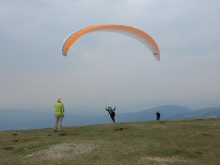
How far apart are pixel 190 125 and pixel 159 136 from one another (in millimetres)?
5726

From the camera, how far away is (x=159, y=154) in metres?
16.6

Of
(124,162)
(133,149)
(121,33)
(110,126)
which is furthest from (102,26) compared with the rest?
(124,162)

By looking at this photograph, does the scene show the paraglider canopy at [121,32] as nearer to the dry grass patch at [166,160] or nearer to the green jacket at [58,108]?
the green jacket at [58,108]

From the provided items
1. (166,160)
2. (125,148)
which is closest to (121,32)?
(125,148)

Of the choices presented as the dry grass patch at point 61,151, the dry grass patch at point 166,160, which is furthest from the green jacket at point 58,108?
the dry grass patch at point 166,160

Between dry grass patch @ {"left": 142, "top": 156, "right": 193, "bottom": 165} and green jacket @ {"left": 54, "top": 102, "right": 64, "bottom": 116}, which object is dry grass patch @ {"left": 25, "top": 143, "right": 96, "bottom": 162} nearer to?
dry grass patch @ {"left": 142, "top": 156, "right": 193, "bottom": 165}

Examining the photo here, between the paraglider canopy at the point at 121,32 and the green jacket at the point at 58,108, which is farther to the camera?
the green jacket at the point at 58,108

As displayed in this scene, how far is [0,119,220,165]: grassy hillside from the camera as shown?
51.3 feet

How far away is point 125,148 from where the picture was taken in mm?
17469

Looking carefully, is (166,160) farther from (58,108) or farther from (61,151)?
(58,108)

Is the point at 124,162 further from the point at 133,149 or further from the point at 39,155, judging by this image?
the point at 39,155

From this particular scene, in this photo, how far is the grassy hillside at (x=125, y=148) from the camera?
51.3ft

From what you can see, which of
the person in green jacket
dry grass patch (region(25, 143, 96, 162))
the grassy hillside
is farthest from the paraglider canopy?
dry grass patch (region(25, 143, 96, 162))

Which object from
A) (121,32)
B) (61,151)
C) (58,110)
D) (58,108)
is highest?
(121,32)
